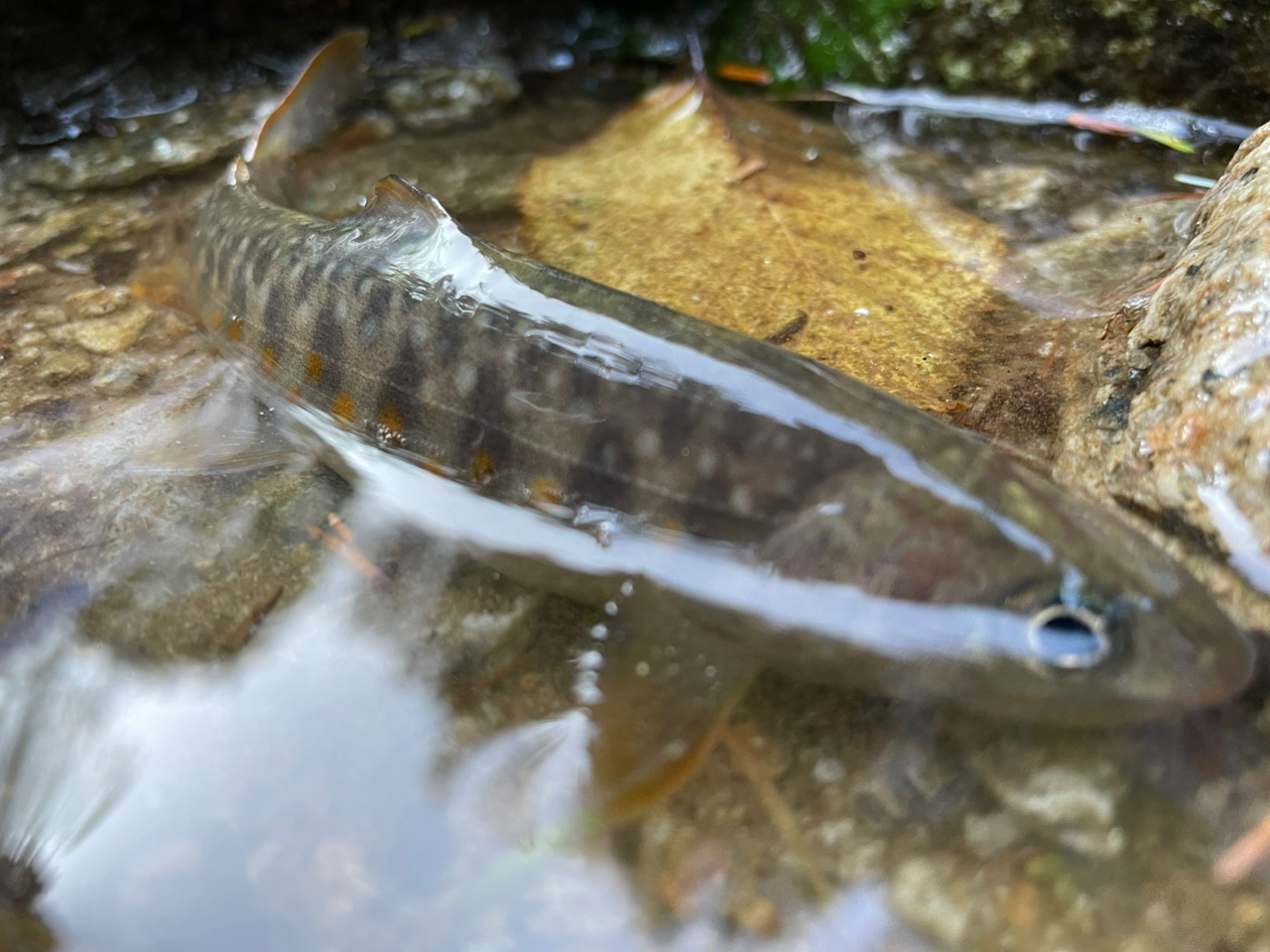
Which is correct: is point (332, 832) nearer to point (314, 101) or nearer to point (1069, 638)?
point (1069, 638)

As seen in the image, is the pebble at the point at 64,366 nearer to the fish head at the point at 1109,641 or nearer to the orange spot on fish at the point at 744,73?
the fish head at the point at 1109,641

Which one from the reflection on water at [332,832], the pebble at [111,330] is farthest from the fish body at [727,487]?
the pebble at [111,330]

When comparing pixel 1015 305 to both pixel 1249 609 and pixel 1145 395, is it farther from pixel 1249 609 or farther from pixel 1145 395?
pixel 1249 609

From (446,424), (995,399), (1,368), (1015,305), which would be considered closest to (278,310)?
(446,424)

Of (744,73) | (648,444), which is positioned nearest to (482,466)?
(648,444)

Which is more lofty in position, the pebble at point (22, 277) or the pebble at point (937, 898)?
the pebble at point (22, 277)

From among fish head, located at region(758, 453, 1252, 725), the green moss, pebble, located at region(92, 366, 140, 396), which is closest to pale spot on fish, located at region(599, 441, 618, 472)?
fish head, located at region(758, 453, 1252, 725)

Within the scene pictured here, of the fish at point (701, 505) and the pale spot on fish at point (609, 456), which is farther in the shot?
the pale spot on fish at point (609, 456)

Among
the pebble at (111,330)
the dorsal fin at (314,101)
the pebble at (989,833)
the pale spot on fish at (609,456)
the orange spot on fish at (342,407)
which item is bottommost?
the pebble at (989,833)
